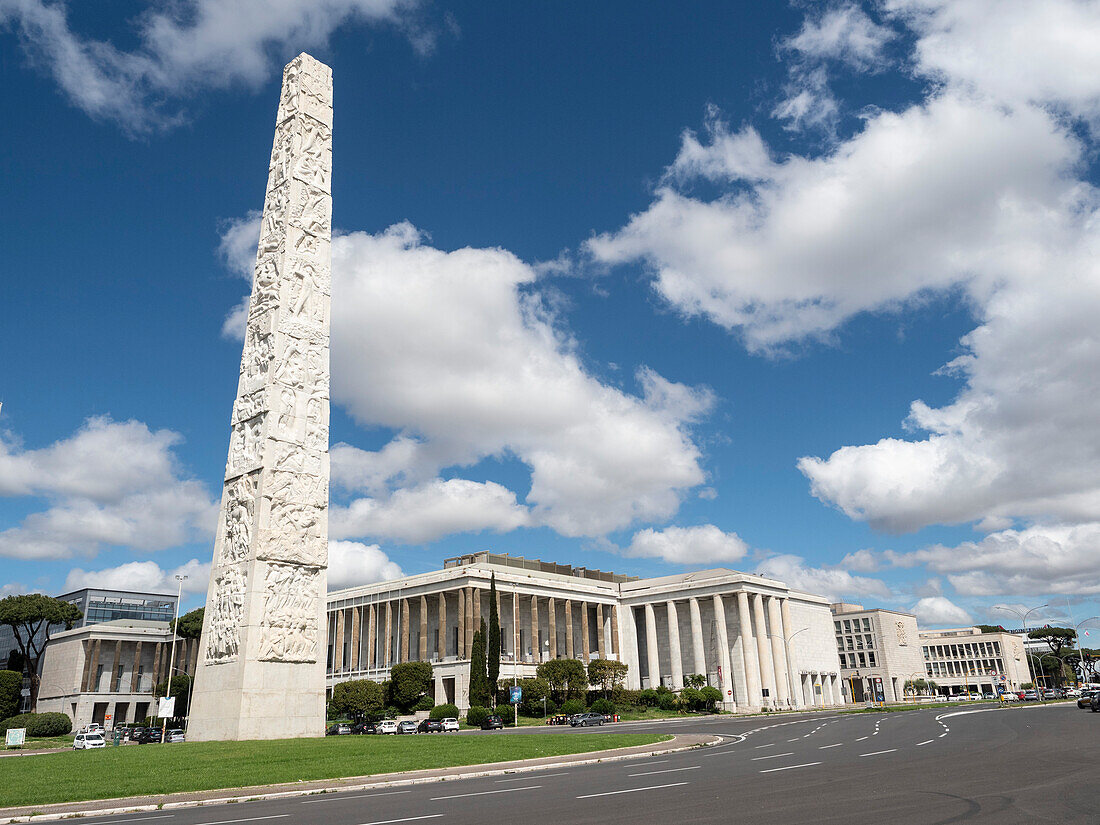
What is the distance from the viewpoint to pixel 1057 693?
9600 cm

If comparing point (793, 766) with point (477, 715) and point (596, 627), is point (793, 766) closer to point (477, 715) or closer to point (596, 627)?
point (477, 715)

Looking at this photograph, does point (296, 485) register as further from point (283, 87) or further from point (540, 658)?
point (540, 658)

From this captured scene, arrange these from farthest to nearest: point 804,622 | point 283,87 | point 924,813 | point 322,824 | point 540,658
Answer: point 804,622 < point 540,658 < point 283,87 < point 322,824 < point 924,813

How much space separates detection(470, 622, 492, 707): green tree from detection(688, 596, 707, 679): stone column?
3283 centimetres

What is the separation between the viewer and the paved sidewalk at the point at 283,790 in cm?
1741

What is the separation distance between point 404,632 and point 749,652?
40.7 metres

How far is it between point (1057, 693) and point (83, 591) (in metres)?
133

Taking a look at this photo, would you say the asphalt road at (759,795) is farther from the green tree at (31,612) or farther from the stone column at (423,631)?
the green tree at (31,612)

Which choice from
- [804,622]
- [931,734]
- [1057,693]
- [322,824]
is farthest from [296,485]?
[1057,693]

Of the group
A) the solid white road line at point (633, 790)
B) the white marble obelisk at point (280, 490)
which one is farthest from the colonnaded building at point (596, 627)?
the solid white road line at point (633, 790)

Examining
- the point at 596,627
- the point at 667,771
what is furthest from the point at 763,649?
the point at 667,771

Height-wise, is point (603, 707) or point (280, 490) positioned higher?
point (280, 490)

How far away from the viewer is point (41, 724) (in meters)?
72.1

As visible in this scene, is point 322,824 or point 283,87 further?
point 283,87
